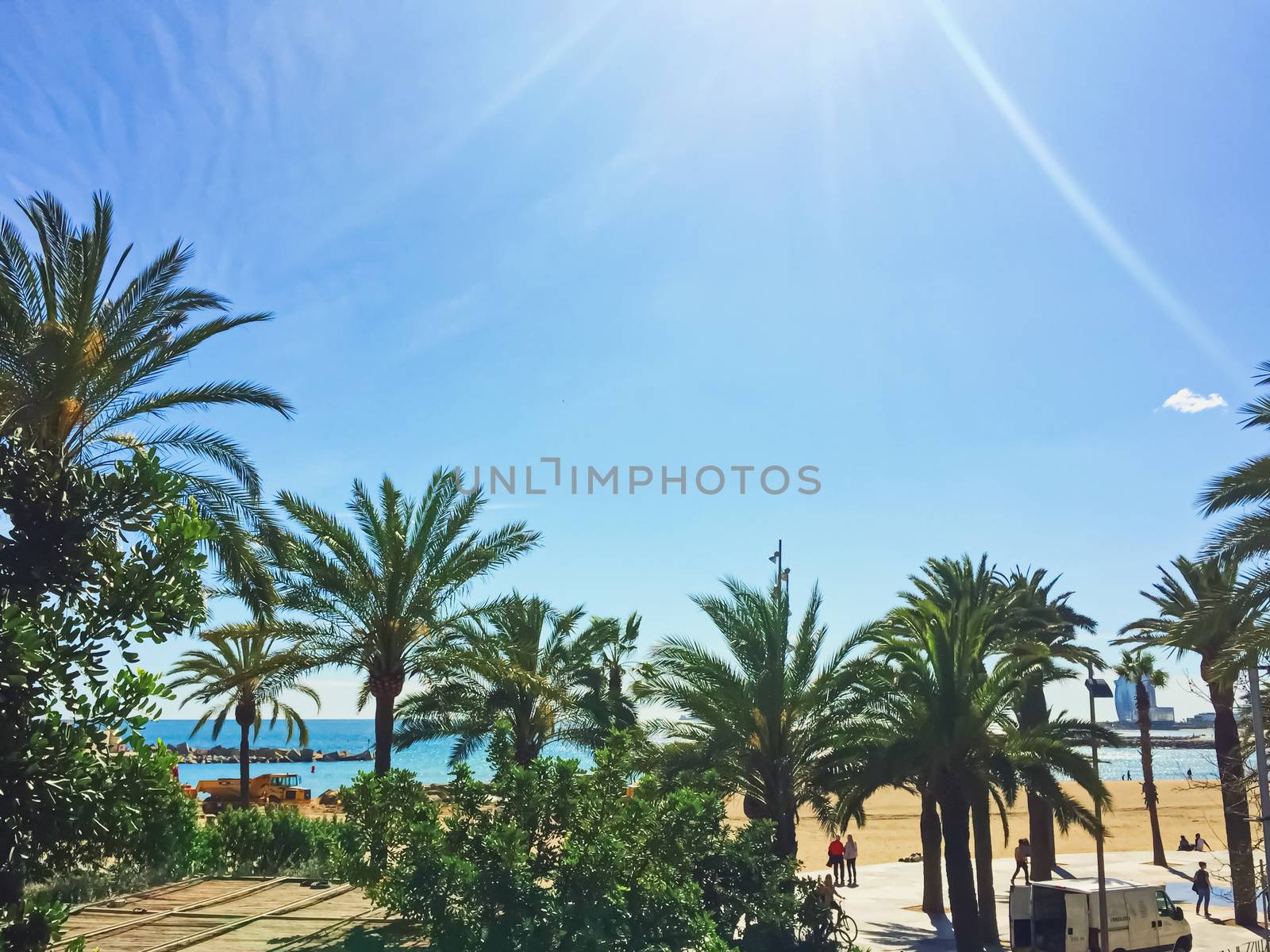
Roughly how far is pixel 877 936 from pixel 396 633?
11.2 meters

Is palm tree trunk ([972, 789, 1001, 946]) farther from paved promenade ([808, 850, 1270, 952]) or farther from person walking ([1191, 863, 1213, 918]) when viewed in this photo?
person walking ([1191, 863, 1213, 918])

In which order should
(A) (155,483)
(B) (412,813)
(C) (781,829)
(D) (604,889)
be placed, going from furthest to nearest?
(C) (781,829)
(B) (412,813)
(D) (604,889)
(A) (155,483)

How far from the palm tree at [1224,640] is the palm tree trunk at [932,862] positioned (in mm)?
5565

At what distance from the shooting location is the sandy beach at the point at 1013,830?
117ft

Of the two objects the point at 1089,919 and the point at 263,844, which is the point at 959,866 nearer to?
the point at 1089,919

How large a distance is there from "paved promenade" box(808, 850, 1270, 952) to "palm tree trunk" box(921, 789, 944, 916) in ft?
1.07

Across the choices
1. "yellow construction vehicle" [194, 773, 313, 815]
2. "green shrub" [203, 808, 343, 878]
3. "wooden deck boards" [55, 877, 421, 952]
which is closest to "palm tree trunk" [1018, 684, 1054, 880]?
"green shrub" [203, 808, 343, 878]

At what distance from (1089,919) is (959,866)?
233cm

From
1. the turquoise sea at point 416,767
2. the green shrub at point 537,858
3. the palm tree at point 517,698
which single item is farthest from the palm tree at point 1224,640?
the turquoise sea at point 416,767

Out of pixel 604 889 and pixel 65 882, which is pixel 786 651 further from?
pixel 65 882

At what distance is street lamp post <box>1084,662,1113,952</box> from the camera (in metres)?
16.0

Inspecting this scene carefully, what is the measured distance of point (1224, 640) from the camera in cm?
1995

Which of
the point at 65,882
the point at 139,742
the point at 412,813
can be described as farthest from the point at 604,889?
the point at 65,882

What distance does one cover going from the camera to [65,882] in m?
13.1
